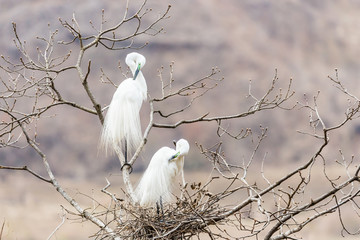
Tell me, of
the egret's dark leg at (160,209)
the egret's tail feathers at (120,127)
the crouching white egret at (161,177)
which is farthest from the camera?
the egret's tail feathers at (120,127)

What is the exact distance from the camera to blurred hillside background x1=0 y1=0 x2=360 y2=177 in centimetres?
1544

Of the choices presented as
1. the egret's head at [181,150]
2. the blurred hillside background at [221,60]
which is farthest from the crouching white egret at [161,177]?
the blurred hillside background at [221,60]

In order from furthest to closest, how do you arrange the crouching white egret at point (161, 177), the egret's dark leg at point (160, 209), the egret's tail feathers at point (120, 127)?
1. the egret's tail feathers at point (120, 127)
2. the crouching white egret at point (161, 177)
3. the egret's dark leg at point (160, 209)

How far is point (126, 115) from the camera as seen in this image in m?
3.96

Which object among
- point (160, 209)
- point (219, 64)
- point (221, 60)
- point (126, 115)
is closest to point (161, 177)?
point (160, 209)

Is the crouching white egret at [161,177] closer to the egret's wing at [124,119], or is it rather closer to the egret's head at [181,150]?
the egret's head at [181,150]

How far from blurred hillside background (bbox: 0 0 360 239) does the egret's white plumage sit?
1054cm

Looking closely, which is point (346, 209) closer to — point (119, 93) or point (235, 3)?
point (235, 3)

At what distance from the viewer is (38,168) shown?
15242 millimetres

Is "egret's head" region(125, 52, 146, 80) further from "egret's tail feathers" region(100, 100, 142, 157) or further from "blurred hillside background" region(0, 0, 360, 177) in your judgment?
"blurred hillside background" region(0, 0, 360, 177)

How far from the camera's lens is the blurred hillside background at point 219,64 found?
1537 centimetres

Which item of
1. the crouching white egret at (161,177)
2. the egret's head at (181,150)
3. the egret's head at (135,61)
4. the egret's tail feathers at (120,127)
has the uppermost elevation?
the egret's head at (135,61)

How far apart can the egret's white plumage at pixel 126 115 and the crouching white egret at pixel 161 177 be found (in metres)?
0.27

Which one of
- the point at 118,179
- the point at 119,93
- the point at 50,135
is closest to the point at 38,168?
the point at 50,135
